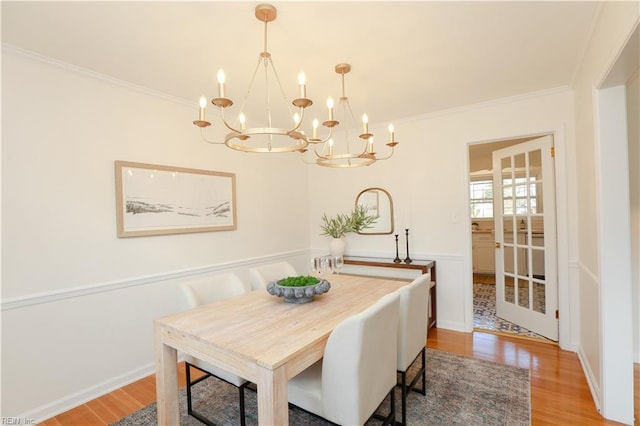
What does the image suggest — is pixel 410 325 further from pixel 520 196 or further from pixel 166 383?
pixel 520 196

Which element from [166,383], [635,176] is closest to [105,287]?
[166,383]

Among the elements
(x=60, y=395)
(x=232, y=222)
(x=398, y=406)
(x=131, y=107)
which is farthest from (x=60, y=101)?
(x=398, y=406)

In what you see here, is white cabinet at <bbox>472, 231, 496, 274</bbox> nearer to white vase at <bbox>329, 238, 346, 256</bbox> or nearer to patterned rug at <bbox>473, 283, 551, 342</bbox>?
patterned rug at <bbox>473, 283, 551, 342</bbox>

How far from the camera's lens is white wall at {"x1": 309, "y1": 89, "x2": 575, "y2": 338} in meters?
3.00

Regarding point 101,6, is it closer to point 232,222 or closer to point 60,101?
point 60,101

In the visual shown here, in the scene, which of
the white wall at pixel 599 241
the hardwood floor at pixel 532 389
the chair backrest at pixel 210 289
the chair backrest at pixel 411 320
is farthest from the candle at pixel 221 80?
the hardwood floor at pixel 532 389

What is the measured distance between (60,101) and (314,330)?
2433mm

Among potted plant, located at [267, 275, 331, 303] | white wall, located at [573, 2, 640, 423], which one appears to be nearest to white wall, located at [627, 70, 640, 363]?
white wall, located at [573, 2, 640, 423]

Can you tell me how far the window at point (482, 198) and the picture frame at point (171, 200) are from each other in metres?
5.10

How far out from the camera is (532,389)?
7.65ft

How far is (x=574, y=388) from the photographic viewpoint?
2318 mm

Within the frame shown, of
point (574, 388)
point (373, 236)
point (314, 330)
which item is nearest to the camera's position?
point (314, 330)

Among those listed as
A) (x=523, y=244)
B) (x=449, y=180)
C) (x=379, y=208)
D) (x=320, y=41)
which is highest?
(x=320, y=41)

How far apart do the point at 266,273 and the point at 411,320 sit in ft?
4.25
